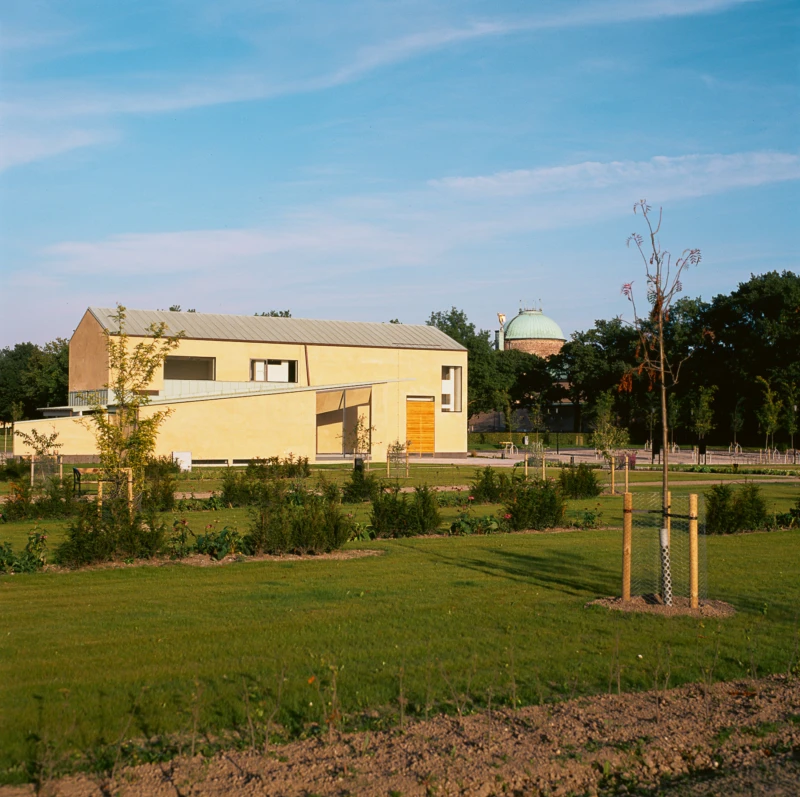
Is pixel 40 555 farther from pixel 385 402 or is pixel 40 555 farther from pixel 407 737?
pixel 385 402

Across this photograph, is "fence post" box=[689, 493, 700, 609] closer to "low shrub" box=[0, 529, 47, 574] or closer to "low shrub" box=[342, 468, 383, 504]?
"low shrub" box=[0, 529, 47, 574]

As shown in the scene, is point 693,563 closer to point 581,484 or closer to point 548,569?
point 548,569

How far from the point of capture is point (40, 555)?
11.6m

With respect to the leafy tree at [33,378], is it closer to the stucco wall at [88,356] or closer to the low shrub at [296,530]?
the stucco wall at [88,356]

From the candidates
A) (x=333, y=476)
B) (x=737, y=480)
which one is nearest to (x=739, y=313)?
(x=737, y=480)

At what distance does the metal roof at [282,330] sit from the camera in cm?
4712

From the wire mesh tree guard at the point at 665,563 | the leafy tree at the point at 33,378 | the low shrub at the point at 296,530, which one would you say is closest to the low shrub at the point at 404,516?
the low shrub at the point at 296,530

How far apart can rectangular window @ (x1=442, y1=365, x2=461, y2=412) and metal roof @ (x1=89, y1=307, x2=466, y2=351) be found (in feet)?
5.51

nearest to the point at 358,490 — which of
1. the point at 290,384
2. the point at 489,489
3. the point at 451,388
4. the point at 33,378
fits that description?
the point at 489,489

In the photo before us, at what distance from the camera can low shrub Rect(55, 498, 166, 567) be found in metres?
11.7

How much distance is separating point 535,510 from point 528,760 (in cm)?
1132

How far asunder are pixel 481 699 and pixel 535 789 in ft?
4.52

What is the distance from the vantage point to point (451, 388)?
5647 centimetres

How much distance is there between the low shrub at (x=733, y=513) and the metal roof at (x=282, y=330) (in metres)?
34.2
